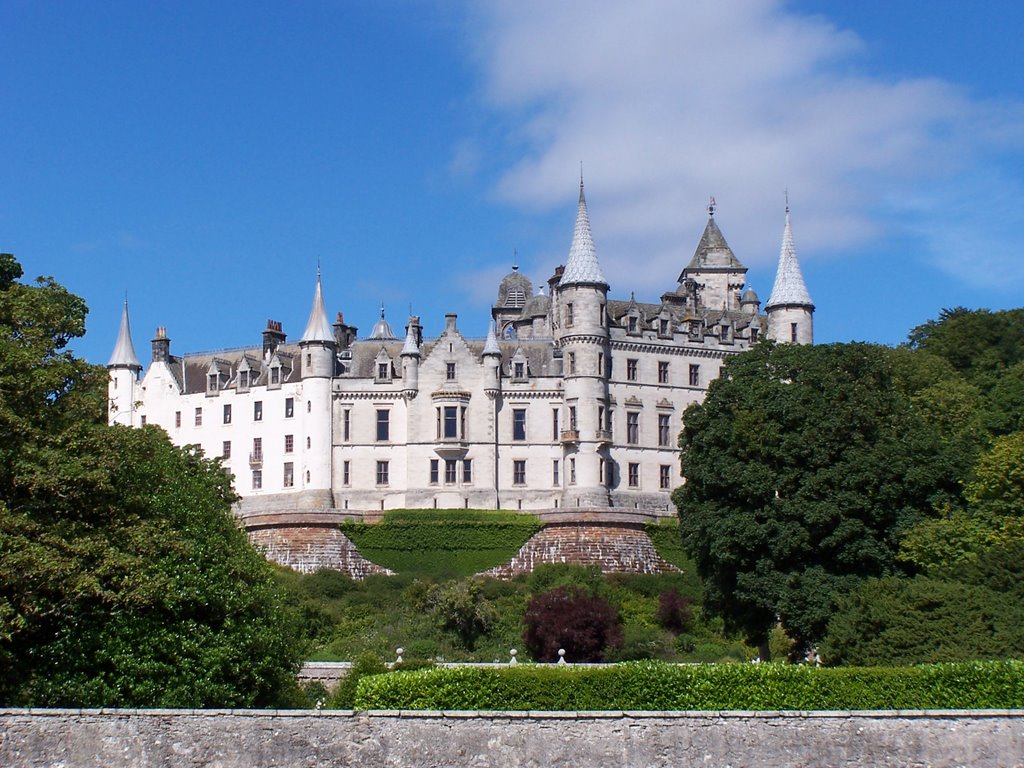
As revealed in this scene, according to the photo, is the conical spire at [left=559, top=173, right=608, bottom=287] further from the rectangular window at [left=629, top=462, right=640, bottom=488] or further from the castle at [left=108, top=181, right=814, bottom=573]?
the rectangular window at [left=629, top=462, right=640, bottom=488]

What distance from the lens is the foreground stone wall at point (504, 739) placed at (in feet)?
92.8

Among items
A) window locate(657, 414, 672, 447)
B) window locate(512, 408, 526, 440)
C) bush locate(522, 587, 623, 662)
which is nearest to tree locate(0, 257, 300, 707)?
bush locate(522, 587, 623, 662)

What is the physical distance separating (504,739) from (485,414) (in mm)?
55062

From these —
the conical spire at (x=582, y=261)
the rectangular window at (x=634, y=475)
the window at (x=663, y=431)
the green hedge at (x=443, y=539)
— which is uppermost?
the conical spire at (x=582, y=261)

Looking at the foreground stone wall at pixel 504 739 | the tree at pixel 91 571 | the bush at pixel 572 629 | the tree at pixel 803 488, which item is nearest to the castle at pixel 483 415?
the bush at pixel 572 629

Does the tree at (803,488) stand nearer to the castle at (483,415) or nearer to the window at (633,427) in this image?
the castle at (483,415)

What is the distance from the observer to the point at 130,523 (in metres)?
37.2

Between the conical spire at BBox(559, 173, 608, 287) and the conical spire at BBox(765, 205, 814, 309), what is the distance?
1077 cm

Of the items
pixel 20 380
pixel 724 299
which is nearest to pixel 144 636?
pixel 20 380

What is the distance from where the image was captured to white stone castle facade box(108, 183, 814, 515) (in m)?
83.8

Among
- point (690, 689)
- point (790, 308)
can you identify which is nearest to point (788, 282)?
point (790, 308)

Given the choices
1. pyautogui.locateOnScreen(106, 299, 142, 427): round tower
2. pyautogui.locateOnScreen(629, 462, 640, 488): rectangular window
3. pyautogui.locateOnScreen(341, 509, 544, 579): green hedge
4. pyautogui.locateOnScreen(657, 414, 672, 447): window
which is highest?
pyautogui.locateOnScreen(106, 299, 142, 427): round tower

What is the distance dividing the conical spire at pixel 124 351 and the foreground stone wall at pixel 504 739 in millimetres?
65897

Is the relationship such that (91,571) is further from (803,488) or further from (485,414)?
(485,414)
